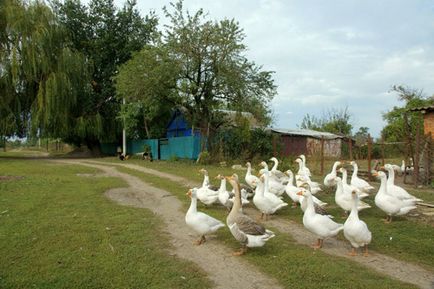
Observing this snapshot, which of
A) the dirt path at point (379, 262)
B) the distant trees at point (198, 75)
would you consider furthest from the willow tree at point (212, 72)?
the dirt path at point (379, 262)

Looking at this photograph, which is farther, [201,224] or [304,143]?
[304,143]

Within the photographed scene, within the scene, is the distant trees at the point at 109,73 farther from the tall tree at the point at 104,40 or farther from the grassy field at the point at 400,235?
the grassy field at the point at 400,235

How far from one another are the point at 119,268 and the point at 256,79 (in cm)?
2203

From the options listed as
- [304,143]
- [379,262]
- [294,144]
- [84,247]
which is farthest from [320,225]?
[304,143]

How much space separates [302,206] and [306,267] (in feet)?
9.42

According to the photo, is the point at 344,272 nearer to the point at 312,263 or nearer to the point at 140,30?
the point at 312,263

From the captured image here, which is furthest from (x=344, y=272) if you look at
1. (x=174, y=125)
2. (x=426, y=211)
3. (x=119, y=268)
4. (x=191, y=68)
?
(x=174, y=125)

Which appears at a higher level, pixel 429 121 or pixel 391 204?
pixel 429 121

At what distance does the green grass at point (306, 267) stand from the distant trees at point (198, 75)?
18.9 metres

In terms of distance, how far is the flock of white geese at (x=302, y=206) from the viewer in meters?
7.41

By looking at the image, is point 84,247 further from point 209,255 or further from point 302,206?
point 302,206

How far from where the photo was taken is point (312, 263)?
685cm

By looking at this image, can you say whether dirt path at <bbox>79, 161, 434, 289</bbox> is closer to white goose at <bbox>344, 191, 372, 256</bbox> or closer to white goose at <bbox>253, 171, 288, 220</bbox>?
white goose at <bbox>344, 191, 372, 256</bbox>

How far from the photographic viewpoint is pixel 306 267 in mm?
6645
